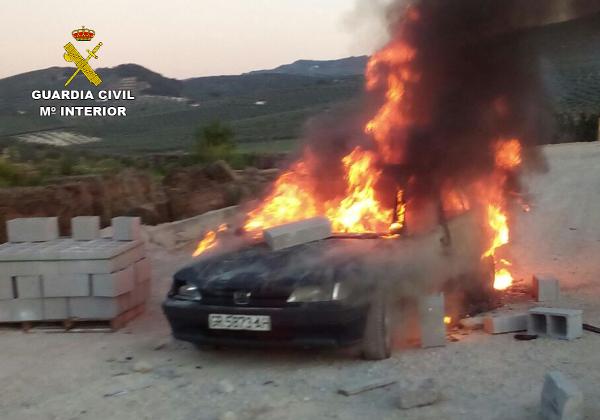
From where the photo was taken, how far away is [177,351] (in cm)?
669

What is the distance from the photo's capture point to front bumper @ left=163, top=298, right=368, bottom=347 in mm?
5688

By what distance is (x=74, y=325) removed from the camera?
7695mm

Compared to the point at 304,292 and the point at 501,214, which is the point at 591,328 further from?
the point at 304,292

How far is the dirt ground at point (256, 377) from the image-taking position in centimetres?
505

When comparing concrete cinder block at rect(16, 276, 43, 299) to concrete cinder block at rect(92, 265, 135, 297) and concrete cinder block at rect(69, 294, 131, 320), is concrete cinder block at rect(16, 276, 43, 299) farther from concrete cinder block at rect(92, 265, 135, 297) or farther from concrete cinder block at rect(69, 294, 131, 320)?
concrete cinder block at rect(92, 265, 135, 297)

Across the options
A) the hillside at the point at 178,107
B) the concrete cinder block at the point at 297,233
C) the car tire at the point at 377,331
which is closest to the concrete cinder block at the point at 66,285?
the concrete cinder block at the point at 297,233

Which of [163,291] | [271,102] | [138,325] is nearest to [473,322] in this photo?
[138,325]

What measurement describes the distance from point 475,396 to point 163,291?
5.38 metres

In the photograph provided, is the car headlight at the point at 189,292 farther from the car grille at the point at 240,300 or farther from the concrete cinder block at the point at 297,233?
the concrete cinder block at the point at 297,233

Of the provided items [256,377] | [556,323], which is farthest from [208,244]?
[556,323]

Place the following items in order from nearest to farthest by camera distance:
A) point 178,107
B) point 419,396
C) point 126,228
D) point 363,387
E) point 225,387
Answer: point 419,396
point 363,387
point 225,387
point 126,228
point 178,107

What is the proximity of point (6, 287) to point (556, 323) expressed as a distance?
532 centimetres

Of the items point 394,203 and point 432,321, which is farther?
point 394,203

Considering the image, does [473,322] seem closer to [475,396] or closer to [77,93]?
[475,396]
